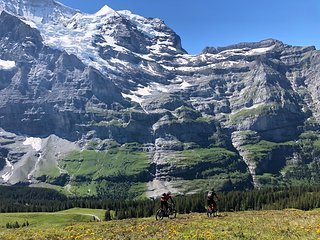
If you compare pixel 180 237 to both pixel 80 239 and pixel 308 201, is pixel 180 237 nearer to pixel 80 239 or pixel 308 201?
pixel 80 239

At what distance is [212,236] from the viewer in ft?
98.5

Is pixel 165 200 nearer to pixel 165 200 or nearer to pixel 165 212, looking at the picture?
pixel 165 200

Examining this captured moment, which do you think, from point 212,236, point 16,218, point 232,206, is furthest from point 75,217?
point 212,236

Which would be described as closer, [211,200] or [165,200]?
[165,200]

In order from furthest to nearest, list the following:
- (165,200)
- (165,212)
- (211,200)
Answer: (165,212)
(211,200)
(165,200)

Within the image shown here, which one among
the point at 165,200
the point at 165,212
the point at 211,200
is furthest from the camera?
the point at 165,212

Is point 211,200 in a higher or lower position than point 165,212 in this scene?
higher

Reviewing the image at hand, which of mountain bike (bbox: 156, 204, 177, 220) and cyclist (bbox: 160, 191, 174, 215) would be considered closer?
cyclist (bbox: 160, 191, 174, 215)

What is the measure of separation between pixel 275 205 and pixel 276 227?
151 metres

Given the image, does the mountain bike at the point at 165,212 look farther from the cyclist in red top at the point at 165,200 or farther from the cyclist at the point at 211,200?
the cyclist at the point at 211,200

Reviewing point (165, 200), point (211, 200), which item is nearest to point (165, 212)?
point (165, 200)

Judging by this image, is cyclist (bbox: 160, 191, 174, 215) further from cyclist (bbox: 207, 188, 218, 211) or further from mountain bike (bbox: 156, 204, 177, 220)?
cyclist (bbox: 207, 188, 218, 211)

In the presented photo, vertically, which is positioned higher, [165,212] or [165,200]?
[165,200]

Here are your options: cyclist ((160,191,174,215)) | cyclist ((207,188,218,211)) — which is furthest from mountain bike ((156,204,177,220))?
cyclist ((207,188,218,211))
